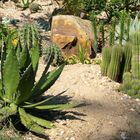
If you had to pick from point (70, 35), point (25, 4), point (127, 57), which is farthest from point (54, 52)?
point (25, 4)

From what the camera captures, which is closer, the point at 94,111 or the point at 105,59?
the point at 94,111

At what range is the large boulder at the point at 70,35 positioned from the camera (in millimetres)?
7848

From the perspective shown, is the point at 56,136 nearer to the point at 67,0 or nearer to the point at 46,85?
the point at 46,85

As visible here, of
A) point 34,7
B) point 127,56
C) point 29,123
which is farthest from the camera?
point 34,7

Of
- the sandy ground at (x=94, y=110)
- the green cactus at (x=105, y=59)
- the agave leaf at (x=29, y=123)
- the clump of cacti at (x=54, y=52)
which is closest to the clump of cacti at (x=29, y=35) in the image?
the clump of cacti at (x=54, y=52)

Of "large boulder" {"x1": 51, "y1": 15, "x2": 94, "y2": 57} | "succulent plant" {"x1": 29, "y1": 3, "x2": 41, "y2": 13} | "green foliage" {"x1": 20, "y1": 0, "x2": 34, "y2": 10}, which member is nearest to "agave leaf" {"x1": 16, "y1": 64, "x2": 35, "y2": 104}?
"large boulder" {"x1": 51, "y1": 15, "x2": 94, "y2": 57}

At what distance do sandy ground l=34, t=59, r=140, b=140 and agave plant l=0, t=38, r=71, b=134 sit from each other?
21 centimetres

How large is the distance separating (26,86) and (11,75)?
162 mm

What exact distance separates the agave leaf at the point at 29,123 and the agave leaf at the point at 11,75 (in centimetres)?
19

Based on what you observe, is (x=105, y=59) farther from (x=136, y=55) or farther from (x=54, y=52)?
(x=54, y=52)

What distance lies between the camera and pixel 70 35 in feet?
25.9

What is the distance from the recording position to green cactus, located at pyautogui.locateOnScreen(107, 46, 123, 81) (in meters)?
5.44

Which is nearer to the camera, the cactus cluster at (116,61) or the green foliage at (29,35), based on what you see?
the cactus cluster at (116,61)

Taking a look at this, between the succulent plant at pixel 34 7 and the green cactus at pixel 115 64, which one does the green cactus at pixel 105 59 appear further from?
the succulent plant at pixel 34 7
